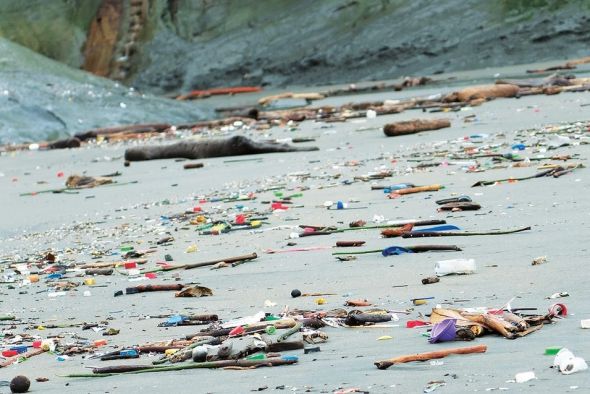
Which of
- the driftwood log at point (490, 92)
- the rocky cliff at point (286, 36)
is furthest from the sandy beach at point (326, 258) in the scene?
the rocky cliff at point (286, 36)

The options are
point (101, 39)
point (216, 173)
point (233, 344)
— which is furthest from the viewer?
point (101, 39)

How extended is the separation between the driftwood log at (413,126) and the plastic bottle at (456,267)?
971 centimetres

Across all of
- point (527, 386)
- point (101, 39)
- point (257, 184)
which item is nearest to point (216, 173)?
point (257, 184)

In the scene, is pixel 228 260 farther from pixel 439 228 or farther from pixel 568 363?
pixel 568 363

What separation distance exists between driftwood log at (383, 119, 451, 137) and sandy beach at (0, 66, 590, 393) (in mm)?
340

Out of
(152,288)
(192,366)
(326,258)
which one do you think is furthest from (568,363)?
(326,258)

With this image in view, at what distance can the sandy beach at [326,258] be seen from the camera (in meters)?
4.54

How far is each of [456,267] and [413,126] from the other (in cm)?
975

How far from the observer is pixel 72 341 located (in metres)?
5.75

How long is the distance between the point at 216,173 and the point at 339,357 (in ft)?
30.9

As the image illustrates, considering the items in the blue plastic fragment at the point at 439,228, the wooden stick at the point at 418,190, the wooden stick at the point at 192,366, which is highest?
the wooden stick at the point at 192,366

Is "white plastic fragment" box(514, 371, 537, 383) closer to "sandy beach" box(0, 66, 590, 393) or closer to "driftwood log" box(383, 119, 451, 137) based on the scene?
"sandy beach" box(0, 66, 590, 393)

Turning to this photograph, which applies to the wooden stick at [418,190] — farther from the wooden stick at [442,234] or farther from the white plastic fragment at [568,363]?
the white plastic fragment at [568,363]

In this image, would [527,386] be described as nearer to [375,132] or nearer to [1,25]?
[375,132]
